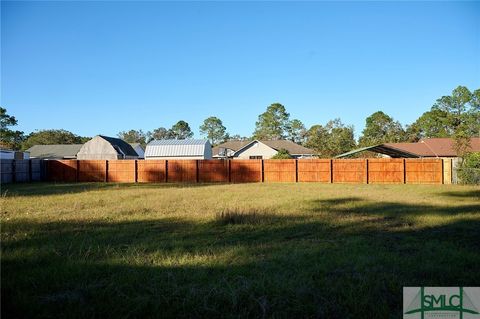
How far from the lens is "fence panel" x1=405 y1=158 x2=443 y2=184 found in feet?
83.1

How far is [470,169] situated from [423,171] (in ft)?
12.1

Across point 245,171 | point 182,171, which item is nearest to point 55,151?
point 182,171

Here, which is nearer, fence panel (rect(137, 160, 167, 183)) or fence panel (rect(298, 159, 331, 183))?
fence panel (rect(298, 159, 331, 183))

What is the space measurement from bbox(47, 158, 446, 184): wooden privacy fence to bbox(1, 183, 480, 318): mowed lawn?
16.9 m

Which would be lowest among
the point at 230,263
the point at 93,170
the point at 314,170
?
the point at 230,263

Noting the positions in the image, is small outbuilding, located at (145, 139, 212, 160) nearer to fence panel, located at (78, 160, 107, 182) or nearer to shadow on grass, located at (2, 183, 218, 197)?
fence panel, located at (78, 160, 107, 182)

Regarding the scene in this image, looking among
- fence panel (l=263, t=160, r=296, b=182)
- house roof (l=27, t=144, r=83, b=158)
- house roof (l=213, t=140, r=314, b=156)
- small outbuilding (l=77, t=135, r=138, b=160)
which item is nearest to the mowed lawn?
fence panel (l=263, t=160, r=296, b=182)

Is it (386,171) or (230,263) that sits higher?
(386,171)

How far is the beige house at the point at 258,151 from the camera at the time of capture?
50.9m

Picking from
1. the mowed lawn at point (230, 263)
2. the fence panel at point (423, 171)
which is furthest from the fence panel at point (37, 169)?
the fence panel at point (423, 171)

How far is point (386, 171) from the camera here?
86.6ft

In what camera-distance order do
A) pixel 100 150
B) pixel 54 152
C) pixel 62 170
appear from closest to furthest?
pixel 62 170 < pixel 100 150 < pixel 54 152

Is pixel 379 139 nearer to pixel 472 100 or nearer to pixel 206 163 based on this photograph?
pixel 472 100

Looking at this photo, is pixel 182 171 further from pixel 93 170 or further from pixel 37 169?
pixel 37 169
